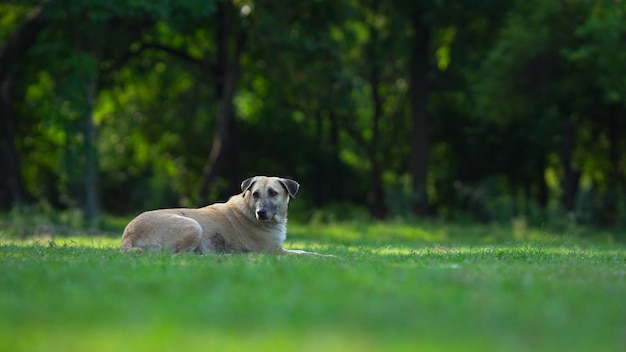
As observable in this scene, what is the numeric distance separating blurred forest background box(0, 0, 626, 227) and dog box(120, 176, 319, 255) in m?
12.3

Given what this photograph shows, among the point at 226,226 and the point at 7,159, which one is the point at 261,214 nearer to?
the point at 226,226

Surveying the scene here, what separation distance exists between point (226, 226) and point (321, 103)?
23568mm

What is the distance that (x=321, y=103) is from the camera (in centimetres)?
3712

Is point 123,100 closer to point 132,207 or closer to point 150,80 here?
point 150,80

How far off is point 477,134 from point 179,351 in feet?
117

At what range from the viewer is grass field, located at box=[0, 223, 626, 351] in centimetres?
656

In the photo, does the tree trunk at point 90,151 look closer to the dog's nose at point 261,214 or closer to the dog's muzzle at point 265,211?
the dog's muzzle at point 265,211

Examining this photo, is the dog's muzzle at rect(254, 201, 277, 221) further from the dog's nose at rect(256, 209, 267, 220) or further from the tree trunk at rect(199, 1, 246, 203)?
the tree trunk at rect(199, 1, 246, 203)

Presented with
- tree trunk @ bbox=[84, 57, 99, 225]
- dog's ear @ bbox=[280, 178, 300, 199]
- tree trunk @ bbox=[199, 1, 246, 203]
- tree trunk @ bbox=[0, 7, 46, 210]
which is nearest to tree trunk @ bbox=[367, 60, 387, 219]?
tree trunk @ bbox=[199, 1, 246, 203]

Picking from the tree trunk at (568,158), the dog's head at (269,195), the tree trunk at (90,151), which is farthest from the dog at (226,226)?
the tree trunk at (568,158)

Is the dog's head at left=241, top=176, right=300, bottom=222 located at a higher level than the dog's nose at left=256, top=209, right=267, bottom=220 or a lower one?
higher

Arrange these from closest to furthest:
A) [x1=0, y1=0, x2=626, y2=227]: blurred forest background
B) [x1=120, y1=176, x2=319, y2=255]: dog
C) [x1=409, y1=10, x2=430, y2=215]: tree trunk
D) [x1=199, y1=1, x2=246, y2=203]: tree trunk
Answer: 1. [x1=120, y1=176, x2=319, y2=255]: dog
2. [x1=0, y1=0, x2=626, y2=227]: blurred forest background
3. [x1=199, y1=1, x2=246, y2=203]: tree trunk
4. [x1=409, y1=10, x2=430, y2=215]: tree trunk

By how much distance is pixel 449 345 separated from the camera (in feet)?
21.2

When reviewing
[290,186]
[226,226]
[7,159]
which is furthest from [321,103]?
[226,226]
